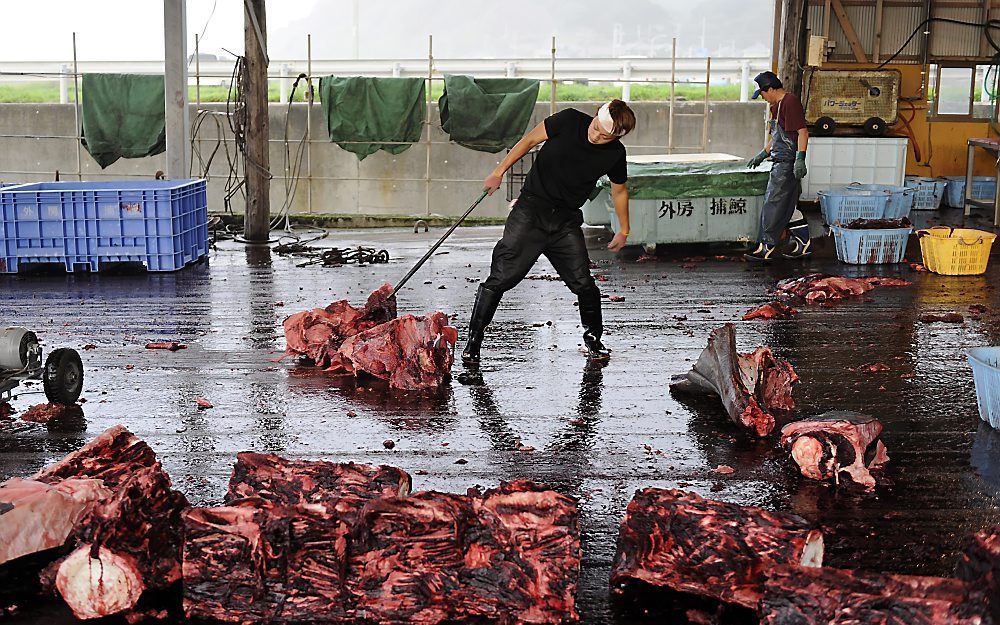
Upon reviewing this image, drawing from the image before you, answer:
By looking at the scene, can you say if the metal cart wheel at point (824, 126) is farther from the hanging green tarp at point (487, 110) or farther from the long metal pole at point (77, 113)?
the long metal pole at point (77, 113)

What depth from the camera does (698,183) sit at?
12.3m

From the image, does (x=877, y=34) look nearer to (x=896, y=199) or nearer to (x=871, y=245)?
(x=896, y=199)

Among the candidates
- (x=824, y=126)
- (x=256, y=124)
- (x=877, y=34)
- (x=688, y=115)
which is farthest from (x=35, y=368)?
(x=877, y=34)

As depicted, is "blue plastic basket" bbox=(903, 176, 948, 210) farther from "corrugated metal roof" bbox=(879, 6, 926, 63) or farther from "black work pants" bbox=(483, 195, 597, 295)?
"black work pants" bbox=(483, 195, 597, 295)

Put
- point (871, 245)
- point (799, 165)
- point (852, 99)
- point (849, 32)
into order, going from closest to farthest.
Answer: point (871, 245) → point (799, 165) → point (852, 99) → point (849, 32)

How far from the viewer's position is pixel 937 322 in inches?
319

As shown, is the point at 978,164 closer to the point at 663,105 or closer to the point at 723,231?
the point at 663,105

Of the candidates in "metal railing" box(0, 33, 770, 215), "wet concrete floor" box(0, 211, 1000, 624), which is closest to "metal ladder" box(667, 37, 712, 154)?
"metal railing" box(0, 33, 770, 215)

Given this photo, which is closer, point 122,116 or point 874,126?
point 122,116

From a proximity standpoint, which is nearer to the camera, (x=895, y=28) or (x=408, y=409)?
(x=408, y=409)

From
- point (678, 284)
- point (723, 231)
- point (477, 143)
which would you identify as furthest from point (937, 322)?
point (477, 143)

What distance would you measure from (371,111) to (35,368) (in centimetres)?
1144

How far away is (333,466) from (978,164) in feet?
54.0

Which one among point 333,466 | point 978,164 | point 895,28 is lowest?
point 333,466
